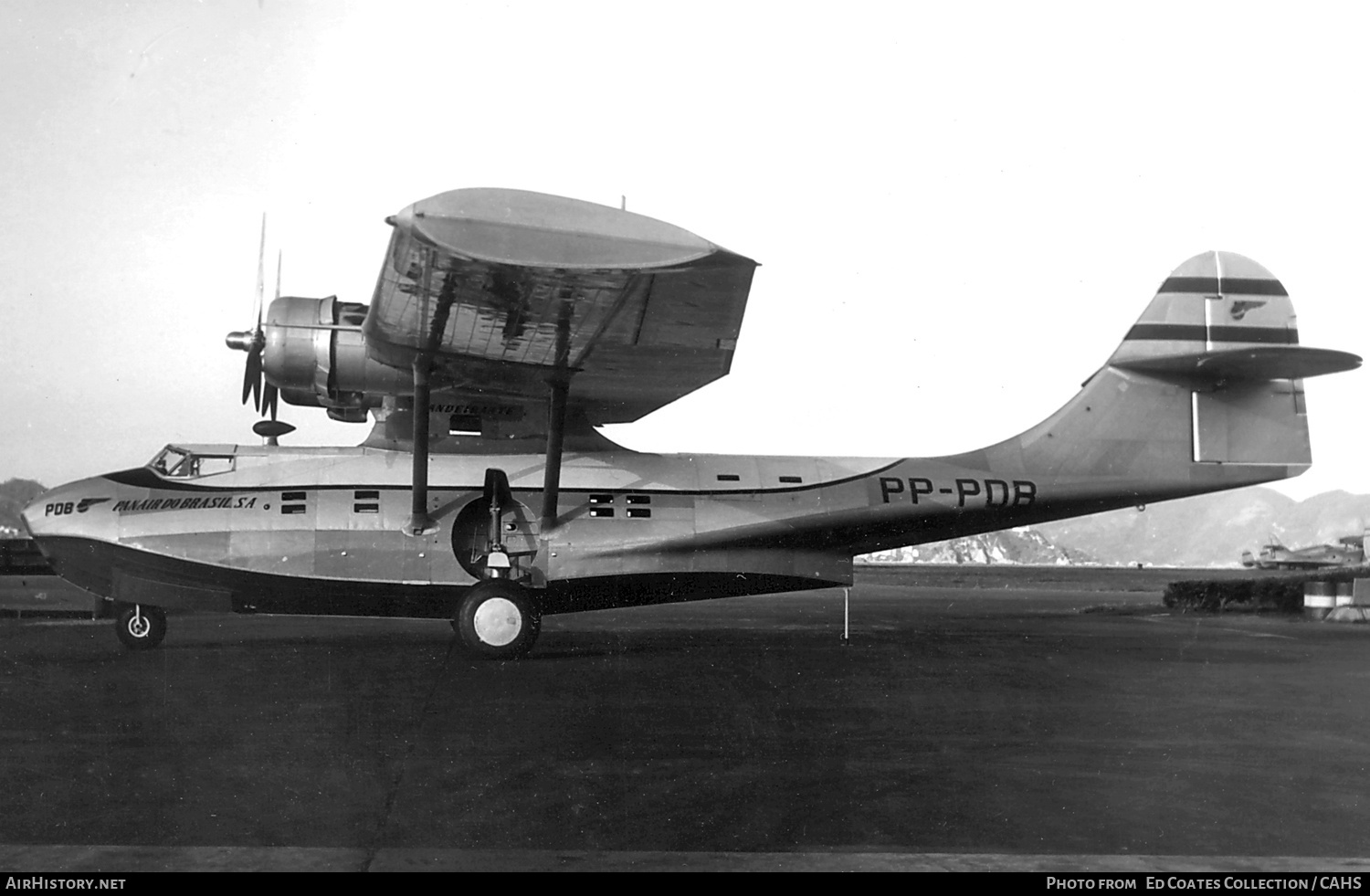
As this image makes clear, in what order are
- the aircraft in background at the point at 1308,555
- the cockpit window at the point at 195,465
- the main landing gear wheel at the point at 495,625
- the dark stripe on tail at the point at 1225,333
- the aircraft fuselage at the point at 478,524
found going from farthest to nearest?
the aircraft in background at the point at 1308,555 < the dark stripe on tail at the point at 1225,333 < the cockpit window at the point at 195,465 < the aircraft fuselage at the point at 478,524 < the main landing gear wheel at the point at 495,625

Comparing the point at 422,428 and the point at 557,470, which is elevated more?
the point at 422,428

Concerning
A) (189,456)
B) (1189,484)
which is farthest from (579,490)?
(1189,484)

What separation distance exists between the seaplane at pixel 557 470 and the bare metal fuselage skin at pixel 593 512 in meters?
0.03

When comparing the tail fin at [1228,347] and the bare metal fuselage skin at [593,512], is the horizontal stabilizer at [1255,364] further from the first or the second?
the bare metal fuselage skin at [593,512]

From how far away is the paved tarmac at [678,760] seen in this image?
4.20 metres

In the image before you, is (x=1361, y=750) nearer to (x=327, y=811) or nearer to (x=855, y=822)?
(x=855, y=822)

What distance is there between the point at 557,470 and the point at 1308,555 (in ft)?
193

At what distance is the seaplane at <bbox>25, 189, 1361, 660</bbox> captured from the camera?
10719 mm

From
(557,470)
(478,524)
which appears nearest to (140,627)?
(478,524)

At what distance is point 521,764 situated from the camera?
571 cm

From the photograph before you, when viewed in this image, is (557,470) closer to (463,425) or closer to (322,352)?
(463,425)

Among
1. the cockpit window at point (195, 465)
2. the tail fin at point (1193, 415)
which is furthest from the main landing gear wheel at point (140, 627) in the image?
the tail fin at point (1193, 415)

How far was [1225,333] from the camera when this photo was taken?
13.6m

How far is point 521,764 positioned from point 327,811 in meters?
1.23
